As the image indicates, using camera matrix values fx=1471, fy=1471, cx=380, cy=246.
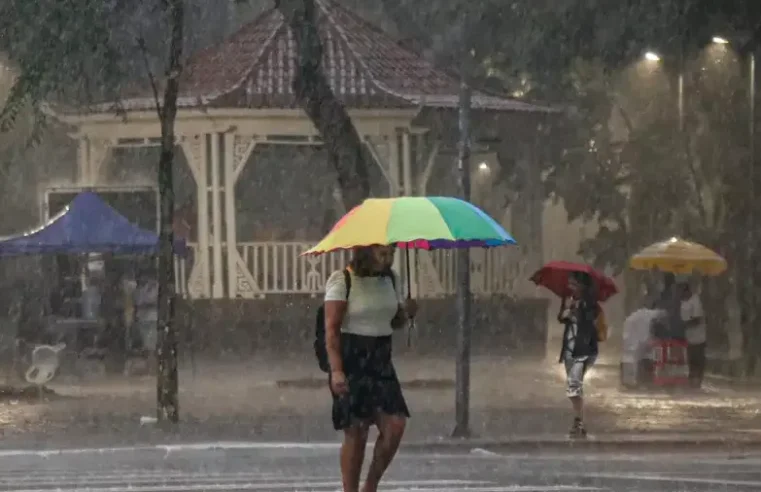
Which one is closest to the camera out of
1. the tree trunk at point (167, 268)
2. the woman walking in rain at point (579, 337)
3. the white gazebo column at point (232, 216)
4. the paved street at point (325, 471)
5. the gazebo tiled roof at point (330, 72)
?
the paved street at point (325, 471)

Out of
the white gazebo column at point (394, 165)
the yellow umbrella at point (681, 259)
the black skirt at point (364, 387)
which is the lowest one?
the black skirt at point (364, 387)

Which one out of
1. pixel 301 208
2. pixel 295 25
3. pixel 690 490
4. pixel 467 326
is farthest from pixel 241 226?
pixel 690 490

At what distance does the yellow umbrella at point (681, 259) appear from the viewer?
2027 cm

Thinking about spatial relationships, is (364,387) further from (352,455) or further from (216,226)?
(216,226)

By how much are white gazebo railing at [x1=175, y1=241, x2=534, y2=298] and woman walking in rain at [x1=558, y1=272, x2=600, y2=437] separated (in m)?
11.2

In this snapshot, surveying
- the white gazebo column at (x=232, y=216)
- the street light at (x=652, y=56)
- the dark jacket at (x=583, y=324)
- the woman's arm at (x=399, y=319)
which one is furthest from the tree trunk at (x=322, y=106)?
the woman's arm at (x=399, y=319)

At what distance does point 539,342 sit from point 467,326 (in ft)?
40.7

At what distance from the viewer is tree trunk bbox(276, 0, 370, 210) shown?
18250 millimetres

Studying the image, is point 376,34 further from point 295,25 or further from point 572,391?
point 572,391

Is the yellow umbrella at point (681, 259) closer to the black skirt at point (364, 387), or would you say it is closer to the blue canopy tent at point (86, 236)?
the blue canopy tent at point (86, 236)

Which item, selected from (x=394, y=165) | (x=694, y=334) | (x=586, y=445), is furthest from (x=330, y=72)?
(x=586, y=445)

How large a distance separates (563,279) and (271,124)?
1053 cm

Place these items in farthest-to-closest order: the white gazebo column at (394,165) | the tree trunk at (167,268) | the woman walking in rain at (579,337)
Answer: the white gazebo column at (394,165)
the tree trunk at (167,268)
the woman walking in rain at (579,337)

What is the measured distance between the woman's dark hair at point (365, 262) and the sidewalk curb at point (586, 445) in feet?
16.9
